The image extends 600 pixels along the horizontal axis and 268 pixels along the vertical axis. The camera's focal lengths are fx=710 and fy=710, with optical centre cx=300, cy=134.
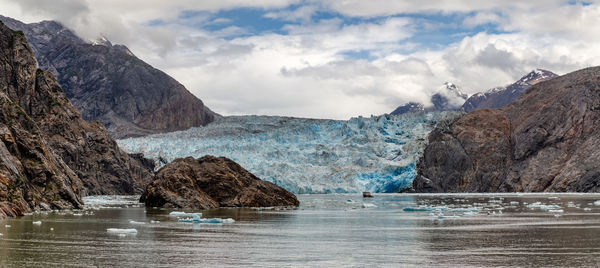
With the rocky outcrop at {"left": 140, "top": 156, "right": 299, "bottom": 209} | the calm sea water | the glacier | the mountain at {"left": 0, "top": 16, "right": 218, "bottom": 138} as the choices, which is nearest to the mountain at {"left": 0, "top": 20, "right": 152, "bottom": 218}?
the calm sea water

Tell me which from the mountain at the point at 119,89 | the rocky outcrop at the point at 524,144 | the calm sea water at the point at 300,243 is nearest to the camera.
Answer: the calm sea water at the point at 300,243

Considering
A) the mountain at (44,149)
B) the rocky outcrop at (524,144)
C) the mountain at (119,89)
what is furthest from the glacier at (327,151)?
the mountain at (119,89)

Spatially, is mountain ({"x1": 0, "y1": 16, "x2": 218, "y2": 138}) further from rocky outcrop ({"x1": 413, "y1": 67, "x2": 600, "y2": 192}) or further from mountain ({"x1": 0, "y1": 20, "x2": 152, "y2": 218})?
rocky outcrop ({"x1": 413, "y1": 67, "x2": 600, "y2": 192})

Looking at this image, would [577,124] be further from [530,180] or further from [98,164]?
[98,164]

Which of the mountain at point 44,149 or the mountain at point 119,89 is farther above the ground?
the mountain at point 119,89

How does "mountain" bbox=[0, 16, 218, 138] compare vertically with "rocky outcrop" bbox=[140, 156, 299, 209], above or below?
above

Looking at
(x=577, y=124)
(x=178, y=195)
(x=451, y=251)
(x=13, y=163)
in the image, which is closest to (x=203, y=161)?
(x=178, y=195)

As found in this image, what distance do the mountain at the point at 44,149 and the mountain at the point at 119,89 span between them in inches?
2946

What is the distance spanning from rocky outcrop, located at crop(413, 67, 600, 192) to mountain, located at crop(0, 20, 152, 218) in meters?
39.4

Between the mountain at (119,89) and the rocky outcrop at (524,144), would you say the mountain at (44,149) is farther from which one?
the mountain at (119,89)

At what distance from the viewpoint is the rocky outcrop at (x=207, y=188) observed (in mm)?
43594

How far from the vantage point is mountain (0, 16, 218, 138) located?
160m

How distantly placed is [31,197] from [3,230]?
11.6m

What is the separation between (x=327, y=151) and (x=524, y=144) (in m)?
27.4
